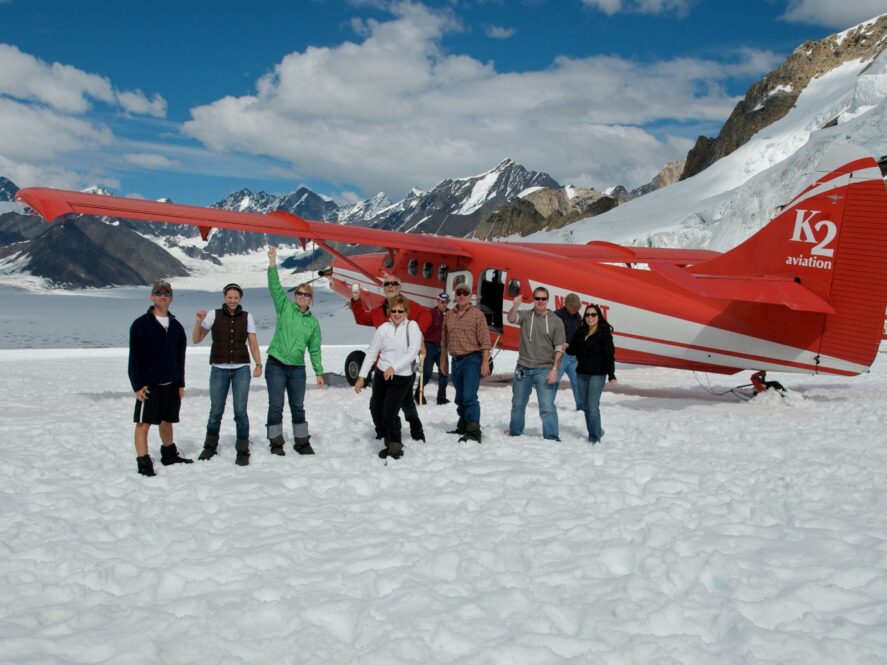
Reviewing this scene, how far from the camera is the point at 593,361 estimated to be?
7.58 m

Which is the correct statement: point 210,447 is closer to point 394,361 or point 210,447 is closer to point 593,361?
point 394,361

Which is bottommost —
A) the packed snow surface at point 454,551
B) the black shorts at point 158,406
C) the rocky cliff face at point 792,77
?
the packed snow surface at point 454,551

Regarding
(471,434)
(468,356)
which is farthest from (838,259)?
(471,434)

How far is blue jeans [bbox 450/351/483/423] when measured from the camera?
25.6 ft

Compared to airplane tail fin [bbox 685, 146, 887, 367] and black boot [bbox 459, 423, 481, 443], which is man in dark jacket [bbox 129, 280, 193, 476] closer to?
black boot [bbox 459, 423, 481, 443]

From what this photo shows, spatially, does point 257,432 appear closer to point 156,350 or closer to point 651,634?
point 156,350

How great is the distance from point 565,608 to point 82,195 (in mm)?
10460

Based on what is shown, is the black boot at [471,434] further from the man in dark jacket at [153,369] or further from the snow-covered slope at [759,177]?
the snow-covered slope at [759,177]

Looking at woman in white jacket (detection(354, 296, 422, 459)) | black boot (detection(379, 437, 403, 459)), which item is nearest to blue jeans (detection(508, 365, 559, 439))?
woman in white jacket (detection(354, 296, 422, 459))

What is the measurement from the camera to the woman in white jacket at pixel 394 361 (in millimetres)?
6918

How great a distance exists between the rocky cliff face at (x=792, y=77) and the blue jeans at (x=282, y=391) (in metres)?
114

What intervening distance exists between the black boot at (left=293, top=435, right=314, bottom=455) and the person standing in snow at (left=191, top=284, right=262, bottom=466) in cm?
58

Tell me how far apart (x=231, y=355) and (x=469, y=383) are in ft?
8.81

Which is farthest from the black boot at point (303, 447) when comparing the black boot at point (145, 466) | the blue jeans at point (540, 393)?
the blue jeans at point (540, 393)
